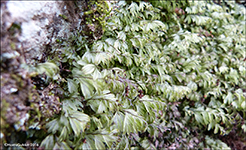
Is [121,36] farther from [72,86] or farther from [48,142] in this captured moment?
[48,142]

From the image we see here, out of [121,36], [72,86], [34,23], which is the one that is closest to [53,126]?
[72,86]

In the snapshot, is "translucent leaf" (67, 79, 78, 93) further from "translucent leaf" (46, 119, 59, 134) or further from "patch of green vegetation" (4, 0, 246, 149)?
"translucent leaf" (46, 119, 59, 134)

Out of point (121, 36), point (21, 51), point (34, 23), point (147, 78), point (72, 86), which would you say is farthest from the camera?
point (147, 78)

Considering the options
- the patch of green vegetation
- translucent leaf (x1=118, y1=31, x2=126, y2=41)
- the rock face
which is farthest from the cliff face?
translucent leaf (x1=118, y1=31, x2=126, y2=41)

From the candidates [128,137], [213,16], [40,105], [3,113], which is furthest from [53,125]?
[213,16]

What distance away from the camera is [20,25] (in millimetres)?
1355

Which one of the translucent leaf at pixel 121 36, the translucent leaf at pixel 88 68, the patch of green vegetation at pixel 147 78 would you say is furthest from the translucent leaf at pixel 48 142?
the translucent leaf at pixel 121 36

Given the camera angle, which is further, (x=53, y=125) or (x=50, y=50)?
(x=50, y=50)

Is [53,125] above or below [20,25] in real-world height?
below

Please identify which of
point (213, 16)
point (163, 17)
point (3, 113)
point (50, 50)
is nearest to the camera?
point (3, 113)

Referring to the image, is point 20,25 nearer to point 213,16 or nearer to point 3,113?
point 3,113

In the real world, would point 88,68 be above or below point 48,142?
above

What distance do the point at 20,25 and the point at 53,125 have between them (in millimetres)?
923

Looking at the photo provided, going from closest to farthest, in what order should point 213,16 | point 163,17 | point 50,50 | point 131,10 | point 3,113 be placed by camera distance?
point 3,113 → point 50,50 → point 131,10 → point 163,17 → point 213,16
